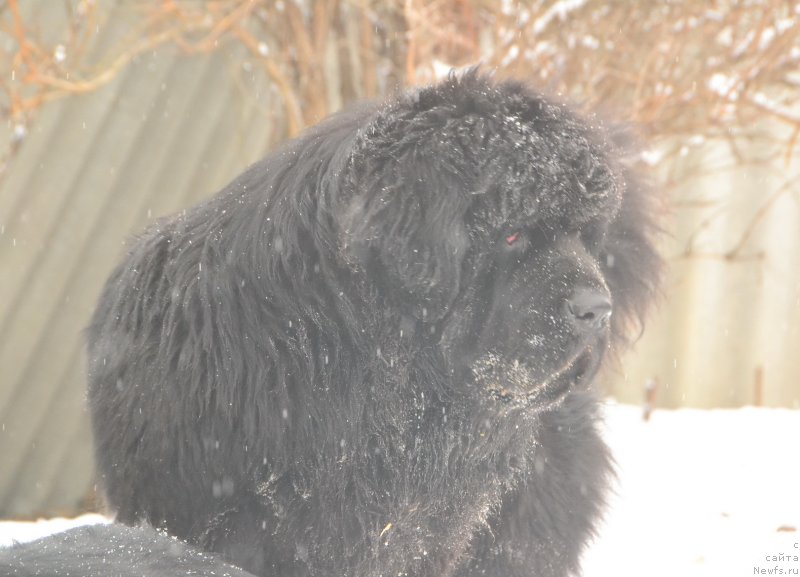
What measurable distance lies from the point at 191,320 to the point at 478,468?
102cm

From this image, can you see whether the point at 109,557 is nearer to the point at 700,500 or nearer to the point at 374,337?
the point at 374,337

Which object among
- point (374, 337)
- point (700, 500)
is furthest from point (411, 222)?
point (700, 500)

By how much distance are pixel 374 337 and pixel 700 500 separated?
2558 mm

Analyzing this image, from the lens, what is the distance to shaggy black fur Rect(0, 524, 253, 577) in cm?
220

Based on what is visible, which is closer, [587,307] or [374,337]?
[587,307]

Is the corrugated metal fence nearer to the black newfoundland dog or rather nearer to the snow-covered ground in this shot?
the snow-covered ground

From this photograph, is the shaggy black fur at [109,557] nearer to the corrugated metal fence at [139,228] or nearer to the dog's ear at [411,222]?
the dog's ear at [411,222]

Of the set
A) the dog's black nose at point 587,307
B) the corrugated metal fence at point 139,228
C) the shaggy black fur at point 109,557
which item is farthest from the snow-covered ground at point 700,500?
the shaggy black fur at point 109,557

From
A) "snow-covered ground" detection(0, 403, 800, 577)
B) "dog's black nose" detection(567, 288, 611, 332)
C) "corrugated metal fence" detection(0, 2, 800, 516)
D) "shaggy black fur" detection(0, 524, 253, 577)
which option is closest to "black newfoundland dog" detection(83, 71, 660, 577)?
"dog's black nose" detection(567, 288, 611, 332)

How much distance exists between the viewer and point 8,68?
18.1ft

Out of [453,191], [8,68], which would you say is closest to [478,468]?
[453,191]

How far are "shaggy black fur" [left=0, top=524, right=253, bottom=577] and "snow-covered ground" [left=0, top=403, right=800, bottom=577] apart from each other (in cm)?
151

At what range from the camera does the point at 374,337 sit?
3043mm

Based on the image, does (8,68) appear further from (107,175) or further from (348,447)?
(348,447)
